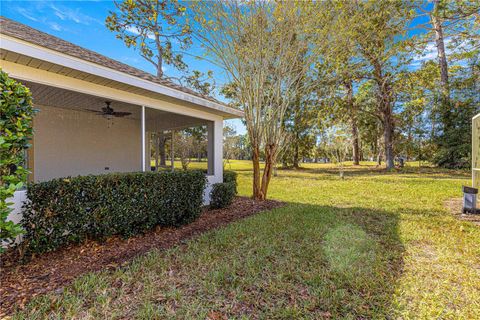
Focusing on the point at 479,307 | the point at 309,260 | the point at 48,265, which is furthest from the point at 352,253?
the point at 48,265

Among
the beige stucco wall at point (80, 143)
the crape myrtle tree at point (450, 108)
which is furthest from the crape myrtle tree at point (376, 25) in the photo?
the beige stucco wall at point (80, 143)

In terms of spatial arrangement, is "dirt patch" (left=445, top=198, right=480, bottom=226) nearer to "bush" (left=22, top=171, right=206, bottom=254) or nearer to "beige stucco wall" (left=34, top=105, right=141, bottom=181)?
"bush" (left=22, top=171, right=206, bottom=254)

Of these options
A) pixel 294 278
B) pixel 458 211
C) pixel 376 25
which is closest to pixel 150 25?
pixel 376 25

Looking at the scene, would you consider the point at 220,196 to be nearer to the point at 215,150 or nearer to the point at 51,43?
the point at 215,150

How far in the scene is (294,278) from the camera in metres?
2.93

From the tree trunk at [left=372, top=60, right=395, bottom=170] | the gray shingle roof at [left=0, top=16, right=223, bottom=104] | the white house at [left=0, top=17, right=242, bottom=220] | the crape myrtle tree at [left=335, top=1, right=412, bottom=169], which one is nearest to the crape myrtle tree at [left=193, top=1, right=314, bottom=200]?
the white house at [left=0, top=17, right=242, bottom=220]

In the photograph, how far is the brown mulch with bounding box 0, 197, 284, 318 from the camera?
2.56m

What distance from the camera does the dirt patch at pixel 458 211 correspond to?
18.2 ft

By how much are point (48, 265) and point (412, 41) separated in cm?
1247

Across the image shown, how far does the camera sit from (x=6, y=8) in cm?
582

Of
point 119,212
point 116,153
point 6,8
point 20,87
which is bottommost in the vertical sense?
point 119,212

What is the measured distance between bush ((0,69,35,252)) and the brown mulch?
1.56 ft

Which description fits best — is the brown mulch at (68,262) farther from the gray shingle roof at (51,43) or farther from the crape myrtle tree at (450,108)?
the crape myrtle tree at (450,108)

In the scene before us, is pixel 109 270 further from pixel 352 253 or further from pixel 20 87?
pixel 352 253
